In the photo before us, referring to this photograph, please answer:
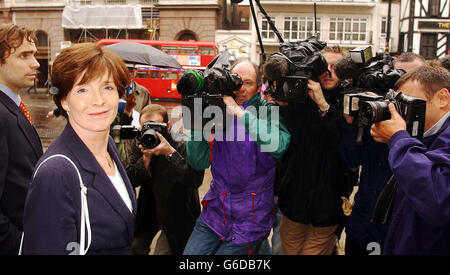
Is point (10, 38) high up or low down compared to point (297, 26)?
down

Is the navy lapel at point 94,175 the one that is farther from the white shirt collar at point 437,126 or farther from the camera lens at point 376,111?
the white shirt collar at point 437,126

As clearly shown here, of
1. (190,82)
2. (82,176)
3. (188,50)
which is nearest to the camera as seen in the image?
(82,176)

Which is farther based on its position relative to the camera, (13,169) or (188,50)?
(188,50)

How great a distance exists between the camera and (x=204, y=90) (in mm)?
2504

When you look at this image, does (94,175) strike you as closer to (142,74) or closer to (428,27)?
(142,74)

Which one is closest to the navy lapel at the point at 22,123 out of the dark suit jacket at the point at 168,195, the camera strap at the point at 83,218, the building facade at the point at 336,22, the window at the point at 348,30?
the dark suit jacket at the point at 168,195

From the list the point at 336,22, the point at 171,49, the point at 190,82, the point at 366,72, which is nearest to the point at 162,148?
the point at 190,82

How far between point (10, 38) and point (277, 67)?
1759 mm

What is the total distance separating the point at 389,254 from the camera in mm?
1991

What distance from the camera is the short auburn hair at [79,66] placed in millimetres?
1639

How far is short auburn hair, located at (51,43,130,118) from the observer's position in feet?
5.38

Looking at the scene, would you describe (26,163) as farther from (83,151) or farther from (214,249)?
(214,249)

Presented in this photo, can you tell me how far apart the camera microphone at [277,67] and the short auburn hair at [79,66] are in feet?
4.07
